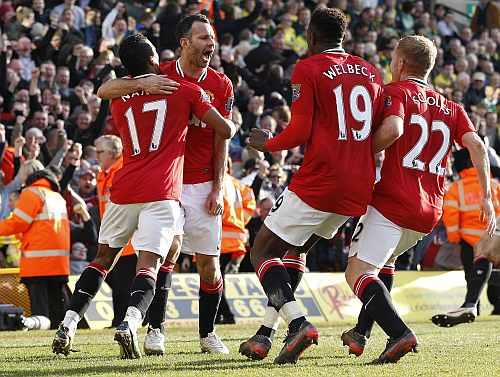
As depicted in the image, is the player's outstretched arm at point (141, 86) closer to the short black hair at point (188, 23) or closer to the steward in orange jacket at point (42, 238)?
the short black hair at point (188, 23)

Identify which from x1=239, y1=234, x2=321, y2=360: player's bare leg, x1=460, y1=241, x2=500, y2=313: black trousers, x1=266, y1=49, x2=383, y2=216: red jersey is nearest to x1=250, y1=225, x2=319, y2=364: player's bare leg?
x1=239, y1=234, x2=321, y2=360: player's bare leg

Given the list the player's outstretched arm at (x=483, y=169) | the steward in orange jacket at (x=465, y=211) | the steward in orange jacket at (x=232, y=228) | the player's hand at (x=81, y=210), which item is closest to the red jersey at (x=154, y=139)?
the player's outstretched arm at (x=483, y=169)

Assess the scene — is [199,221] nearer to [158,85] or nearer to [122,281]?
[158,85]

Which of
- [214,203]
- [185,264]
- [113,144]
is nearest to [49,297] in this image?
[113,144]

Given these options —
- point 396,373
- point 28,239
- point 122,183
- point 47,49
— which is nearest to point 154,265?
point 122,183

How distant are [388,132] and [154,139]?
167 cm

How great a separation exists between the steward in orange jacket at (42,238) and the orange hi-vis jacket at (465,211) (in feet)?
16.3

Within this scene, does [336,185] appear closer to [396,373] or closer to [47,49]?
[396,373]

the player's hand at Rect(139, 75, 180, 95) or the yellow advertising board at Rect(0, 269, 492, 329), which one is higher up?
the player's hand at Rect(139, 75, 180, 95)

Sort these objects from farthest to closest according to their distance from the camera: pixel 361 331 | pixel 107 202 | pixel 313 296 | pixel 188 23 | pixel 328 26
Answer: pixel 313 296 < pixel 107 202 < pixel 188 23 < pixel 361 331 < pixel 328 26

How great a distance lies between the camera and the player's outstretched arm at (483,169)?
8.62 meters

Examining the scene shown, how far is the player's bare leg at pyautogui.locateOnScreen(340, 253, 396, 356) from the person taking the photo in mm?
8289

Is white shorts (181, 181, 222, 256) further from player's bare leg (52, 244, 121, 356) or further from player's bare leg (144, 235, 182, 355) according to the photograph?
player's bare leg (52, 244, 121, 356)

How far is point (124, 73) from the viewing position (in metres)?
18.5
